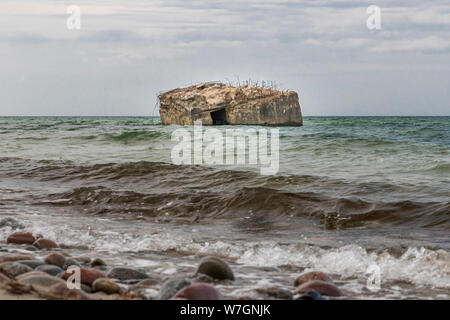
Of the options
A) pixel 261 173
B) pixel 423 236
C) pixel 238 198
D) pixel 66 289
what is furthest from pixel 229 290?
pixel 261 173

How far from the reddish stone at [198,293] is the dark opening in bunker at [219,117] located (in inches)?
1585

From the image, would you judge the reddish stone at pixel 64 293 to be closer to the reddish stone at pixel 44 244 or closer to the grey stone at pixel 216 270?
the grey stone at pixel 216 270

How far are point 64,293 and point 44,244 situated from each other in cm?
210

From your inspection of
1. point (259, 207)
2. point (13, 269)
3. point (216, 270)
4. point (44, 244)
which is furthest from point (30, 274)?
point (259, 207)

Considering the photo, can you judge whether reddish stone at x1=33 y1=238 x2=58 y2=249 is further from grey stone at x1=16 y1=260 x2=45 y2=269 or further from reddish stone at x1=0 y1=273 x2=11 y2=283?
reddish stone at x1=0 y1=273 x2=11 y2=283

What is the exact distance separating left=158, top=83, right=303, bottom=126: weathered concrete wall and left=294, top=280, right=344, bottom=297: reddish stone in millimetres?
38716

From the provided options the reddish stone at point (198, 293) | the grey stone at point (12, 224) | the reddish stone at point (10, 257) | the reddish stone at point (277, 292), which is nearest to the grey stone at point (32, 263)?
the reddish stone at point (10, 257)

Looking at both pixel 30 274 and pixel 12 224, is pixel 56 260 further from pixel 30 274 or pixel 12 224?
pixel 12 224

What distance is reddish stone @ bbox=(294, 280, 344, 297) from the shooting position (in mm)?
3432

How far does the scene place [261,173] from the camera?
10.8 meters

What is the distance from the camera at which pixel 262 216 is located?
24.3 feet

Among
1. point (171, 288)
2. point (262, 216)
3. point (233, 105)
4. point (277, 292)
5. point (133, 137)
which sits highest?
point (233, 105)

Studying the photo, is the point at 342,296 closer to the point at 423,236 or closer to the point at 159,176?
the point at 423,236

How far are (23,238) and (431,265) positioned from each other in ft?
12.7
